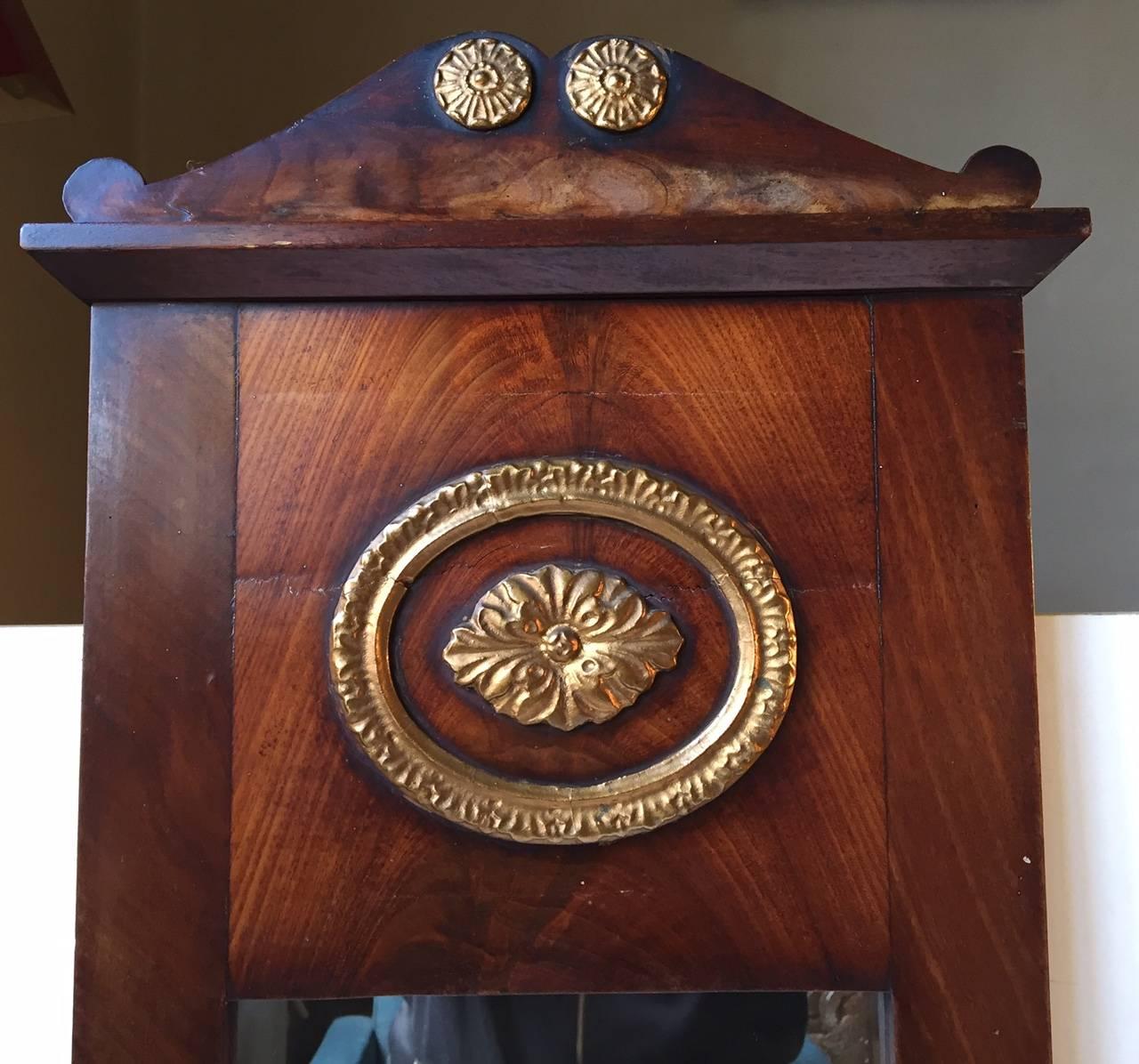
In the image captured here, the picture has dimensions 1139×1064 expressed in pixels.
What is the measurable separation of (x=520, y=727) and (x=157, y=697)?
21cm

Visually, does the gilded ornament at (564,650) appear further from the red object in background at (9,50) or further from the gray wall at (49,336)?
the red object in background at (9,50)

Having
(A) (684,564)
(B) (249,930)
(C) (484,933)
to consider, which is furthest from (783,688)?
(B) (249,930)

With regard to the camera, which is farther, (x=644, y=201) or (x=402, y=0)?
(x=402, y=0)

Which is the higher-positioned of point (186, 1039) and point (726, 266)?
point (726, 266)

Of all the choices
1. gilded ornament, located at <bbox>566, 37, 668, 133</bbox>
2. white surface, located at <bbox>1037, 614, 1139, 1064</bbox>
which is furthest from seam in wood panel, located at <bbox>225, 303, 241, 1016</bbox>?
white surface, located at <bbox>1037, 614, 1139, 1064</bbox>

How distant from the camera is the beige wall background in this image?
3.46 ft

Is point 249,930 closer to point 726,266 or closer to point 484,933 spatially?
point 484,933

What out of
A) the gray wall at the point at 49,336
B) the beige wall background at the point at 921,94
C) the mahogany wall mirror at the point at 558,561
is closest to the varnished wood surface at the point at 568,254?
the mahogany wall mirror at the point at 558,561

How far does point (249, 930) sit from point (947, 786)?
1.33ft

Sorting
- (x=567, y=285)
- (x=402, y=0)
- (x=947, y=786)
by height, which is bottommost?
(x=947, y=786)

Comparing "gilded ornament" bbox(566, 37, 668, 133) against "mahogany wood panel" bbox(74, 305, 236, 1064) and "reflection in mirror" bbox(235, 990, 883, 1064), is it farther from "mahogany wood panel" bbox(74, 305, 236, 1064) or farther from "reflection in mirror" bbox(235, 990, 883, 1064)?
"reflection in mirror" bbox(235, 990, 883, 1064)

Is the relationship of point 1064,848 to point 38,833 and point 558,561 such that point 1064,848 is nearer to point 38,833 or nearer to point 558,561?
point 558,561

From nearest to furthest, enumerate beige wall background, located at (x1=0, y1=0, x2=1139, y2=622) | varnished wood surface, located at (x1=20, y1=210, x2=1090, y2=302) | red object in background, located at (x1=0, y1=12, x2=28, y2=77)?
varnished wood surface, located at (x1=20, y1=210, x2=1090, y2=302) → red object in background, located at (x1=0, y1=12, x2=28, y2=77) → beige wall background, located at (x1=0, y1=0, x2=1139, y2=622)

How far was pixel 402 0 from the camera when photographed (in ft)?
3.57
